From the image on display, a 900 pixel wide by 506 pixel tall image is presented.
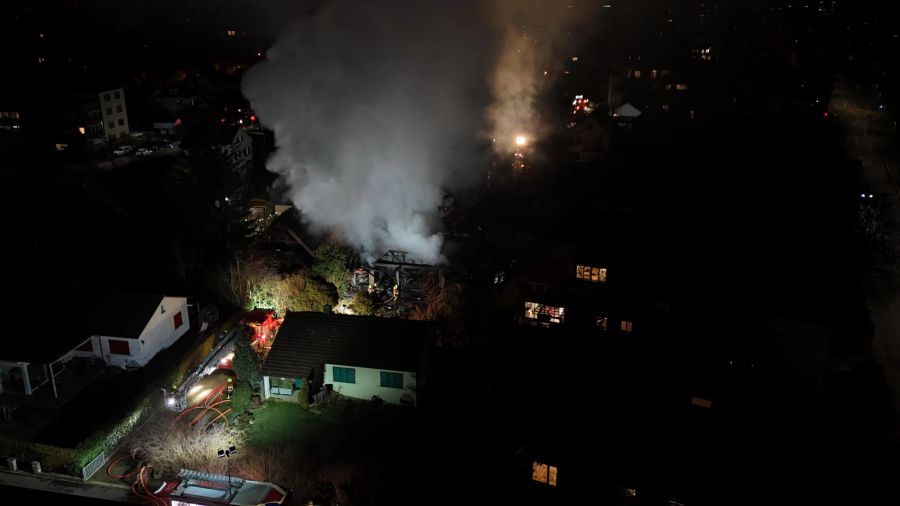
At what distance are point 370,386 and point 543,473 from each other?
557cm

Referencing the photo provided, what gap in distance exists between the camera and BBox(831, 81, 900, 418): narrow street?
1773 centimetres

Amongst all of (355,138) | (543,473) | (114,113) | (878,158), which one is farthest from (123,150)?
(878,158)

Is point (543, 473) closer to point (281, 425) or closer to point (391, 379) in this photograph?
point (391, 379)

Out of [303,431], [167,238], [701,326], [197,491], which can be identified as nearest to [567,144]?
[701,326]

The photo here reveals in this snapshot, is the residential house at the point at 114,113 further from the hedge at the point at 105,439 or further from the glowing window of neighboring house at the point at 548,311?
the glowing window of neighboring house at the point at 548,311

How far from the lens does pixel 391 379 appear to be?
15352 millimetres

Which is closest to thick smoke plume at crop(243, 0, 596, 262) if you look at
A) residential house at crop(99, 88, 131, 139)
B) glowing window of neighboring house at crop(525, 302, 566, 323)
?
glowing window of neighboring house at crop(525, 302, 566, 323)

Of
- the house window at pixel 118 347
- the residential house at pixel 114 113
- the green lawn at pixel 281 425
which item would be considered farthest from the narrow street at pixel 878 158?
the residential house at pixel 114 113

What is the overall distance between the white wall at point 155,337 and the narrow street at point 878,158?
62.5 ft

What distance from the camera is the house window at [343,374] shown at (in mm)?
15516

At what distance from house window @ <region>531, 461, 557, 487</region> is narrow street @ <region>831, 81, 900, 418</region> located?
10246 millimetres

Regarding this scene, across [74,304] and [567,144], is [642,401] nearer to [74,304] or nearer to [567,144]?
[74,304]

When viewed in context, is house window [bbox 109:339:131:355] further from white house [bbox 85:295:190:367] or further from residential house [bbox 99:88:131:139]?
residential house [bbox 99:88:131:139]

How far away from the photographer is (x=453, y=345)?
17.5 metres
